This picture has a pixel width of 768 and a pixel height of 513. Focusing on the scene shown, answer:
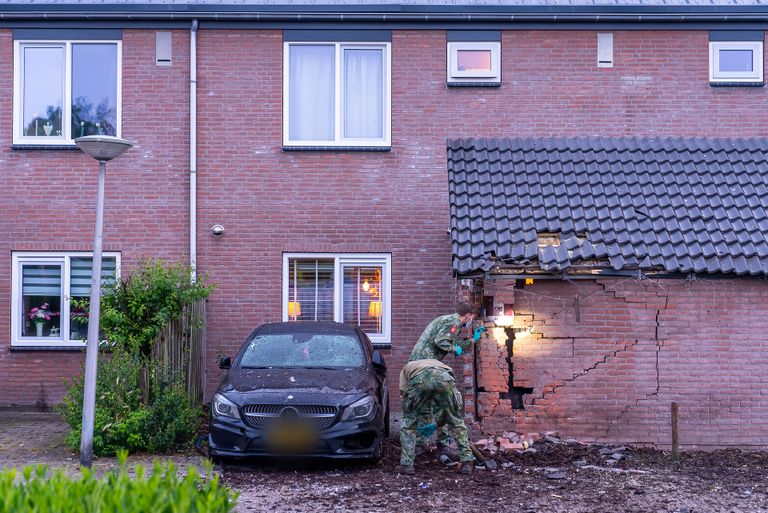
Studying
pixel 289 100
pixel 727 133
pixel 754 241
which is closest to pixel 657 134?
pixel 727 133

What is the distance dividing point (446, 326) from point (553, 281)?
152 centimetres

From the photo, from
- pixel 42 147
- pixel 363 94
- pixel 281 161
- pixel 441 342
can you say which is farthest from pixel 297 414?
pixel 42 147

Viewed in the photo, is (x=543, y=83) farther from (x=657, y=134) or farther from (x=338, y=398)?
(x=338, y=398)

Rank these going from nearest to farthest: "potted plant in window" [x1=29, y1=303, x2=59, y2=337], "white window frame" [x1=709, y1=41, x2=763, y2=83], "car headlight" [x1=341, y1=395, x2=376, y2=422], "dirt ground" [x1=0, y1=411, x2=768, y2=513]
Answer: "dirt ground" [x1=0, y1=411, x2=768, y2=513] → "car headlight" [x1=341, y1=395, x2=376, y2=422] → "potted plant in window" [x1=29, y1=303, x2=59, y2=337] → "white window frame" [x1=709, y1=41, x2=763, y2=83]

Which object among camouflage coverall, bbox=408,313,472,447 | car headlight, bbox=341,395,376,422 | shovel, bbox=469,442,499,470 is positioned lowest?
shovel, bbox=469,442,499,470

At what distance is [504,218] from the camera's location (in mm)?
11234

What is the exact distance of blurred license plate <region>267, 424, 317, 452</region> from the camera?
8992 mm

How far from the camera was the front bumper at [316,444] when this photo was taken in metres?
9.02

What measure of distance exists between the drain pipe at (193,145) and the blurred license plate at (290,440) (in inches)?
200

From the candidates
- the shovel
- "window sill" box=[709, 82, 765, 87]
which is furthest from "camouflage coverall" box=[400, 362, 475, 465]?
"window sill" box=[709, 82, 765, 87]

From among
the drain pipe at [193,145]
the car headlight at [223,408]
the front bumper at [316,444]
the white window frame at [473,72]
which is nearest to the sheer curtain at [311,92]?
the drain pipe at [193,145]

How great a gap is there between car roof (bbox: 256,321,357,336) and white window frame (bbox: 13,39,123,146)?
485 cm

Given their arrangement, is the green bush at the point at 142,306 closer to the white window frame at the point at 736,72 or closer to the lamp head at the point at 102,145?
the lamp head at the point at 102,145

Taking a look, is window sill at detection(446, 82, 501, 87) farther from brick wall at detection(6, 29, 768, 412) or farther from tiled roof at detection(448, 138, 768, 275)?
tiled roof at detection(448, 138, 768, 275)
